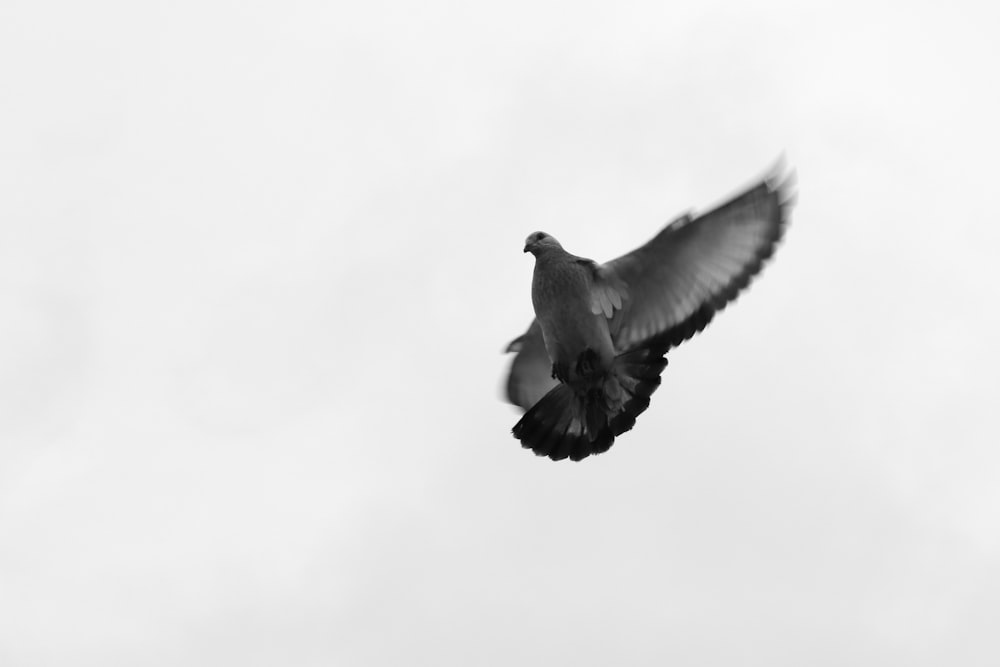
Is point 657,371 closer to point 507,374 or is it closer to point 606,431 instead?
point 606,431

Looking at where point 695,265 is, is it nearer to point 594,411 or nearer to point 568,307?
point 568,307

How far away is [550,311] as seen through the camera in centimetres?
1703

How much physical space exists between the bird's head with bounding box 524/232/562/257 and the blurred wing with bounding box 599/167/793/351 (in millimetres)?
689

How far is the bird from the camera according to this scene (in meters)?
16.6

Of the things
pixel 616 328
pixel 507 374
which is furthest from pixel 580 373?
pixel 507 374

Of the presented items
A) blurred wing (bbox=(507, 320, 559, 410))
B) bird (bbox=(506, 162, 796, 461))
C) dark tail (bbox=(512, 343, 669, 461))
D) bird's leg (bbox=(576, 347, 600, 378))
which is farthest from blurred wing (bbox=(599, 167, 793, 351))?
blurred wing (bbox=(507, 320, 559, 410))

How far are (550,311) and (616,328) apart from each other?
1035 millimetres

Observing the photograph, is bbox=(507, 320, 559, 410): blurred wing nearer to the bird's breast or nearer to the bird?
the bird

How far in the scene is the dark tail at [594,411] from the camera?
17375mm

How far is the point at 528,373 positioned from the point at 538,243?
248cm

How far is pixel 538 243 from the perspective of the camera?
17281 mm

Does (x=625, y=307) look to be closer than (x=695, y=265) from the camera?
No

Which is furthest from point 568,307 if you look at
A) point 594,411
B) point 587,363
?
point 594,411

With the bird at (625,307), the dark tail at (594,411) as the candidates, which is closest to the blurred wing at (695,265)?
the bird at (625,307)
